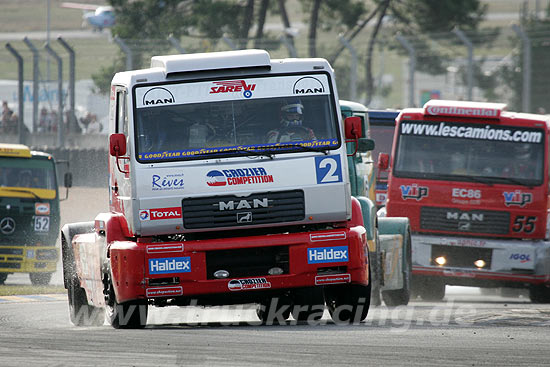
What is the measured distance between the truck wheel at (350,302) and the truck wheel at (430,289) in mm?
7021

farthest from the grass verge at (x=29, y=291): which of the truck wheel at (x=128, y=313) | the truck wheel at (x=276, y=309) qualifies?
the truck wheel at (x=128, y=313)

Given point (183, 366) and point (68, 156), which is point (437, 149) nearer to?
point (183, 366)

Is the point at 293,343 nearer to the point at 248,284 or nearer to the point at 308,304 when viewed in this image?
the point at 248,284

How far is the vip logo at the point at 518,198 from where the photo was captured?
16.8 m

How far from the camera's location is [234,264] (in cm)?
1052

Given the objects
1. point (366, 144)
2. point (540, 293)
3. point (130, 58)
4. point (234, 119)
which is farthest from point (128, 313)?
point (130, 58)

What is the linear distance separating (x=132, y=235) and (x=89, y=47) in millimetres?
18337

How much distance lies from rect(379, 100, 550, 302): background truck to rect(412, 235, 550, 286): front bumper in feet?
0.04

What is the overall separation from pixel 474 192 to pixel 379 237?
2595mm

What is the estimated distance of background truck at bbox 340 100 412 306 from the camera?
1419cm

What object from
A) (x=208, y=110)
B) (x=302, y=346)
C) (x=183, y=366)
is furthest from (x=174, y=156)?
(x=183, y=366)

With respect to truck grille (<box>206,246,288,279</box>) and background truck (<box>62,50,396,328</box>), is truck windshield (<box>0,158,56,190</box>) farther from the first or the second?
truck grille (<box>206,246,288,279</box>)

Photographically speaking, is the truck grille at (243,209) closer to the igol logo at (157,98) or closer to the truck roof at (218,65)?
the igol logo at (157,98)

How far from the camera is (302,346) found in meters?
8.45
